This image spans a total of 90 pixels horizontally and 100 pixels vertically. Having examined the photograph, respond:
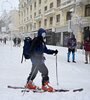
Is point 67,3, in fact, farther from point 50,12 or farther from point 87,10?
point 50,12

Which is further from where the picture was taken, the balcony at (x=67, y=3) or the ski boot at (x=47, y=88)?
the balcony at (x=67, y=3)

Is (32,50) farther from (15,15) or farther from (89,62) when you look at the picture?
(15,15)

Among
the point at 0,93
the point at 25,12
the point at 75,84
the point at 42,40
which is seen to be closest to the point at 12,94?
the point at 0,93

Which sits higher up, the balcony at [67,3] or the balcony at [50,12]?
the balcony at [67,3]

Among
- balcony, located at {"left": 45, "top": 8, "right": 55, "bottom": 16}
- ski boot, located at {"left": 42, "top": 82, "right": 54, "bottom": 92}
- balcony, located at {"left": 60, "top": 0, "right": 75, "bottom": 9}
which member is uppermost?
balcony, located at {"left": 60, "top": 0, "right": 75, "bottom": 9}

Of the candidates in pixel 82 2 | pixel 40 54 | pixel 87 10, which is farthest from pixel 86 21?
pixel 40 54

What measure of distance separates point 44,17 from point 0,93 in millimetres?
50295

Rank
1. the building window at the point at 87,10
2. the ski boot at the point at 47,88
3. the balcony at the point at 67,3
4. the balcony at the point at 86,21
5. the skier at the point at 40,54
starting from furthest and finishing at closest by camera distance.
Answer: the balcony at the point at 67,3 < the building window at the point at 87,10 < the balcony at the point at 86,21 < the ski boot at the point at 47,88 < the skier at the point at 40,54

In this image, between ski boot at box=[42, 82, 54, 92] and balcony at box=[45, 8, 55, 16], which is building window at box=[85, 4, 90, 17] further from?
ski boot at box=[42, 82, 54, 92]

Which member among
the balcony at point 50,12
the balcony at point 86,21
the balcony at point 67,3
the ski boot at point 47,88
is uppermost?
the balcony at point 67,3

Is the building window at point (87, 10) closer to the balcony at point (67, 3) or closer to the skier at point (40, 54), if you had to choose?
the balcony at point (67, 3)

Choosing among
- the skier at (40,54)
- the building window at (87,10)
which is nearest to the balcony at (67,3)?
the building window at (87,10)

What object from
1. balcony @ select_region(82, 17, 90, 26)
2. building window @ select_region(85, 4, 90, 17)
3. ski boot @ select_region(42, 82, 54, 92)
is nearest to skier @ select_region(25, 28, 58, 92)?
ski boot @ select_region(42, 82, 54, 92)

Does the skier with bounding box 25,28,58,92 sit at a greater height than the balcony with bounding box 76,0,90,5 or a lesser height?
lesser
